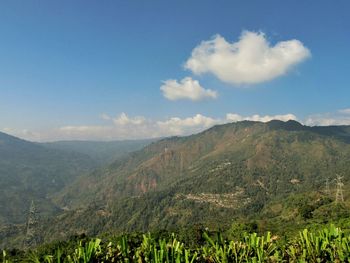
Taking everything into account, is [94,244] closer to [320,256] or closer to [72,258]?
[72,258]

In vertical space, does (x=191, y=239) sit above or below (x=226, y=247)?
below

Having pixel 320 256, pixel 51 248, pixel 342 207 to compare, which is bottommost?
pixel 51 248

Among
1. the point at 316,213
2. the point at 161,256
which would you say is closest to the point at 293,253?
the point at 161,256

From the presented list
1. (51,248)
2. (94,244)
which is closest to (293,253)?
(94,244)

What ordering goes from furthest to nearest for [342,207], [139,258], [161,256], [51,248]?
[342,207], [51,248], [139,258], [161,256]

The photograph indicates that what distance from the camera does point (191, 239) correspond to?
140 m

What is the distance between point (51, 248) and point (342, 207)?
447ft

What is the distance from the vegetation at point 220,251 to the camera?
1257 cm

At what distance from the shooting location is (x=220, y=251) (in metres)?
13.6

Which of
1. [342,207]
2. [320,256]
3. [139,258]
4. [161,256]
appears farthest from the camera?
[342,207]

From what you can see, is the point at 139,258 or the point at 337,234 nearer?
the point at 139,258

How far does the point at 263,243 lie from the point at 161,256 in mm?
4406

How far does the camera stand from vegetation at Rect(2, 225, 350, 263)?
1257 cm

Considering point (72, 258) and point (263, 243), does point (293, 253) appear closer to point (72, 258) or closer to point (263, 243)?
point (263, 243)
